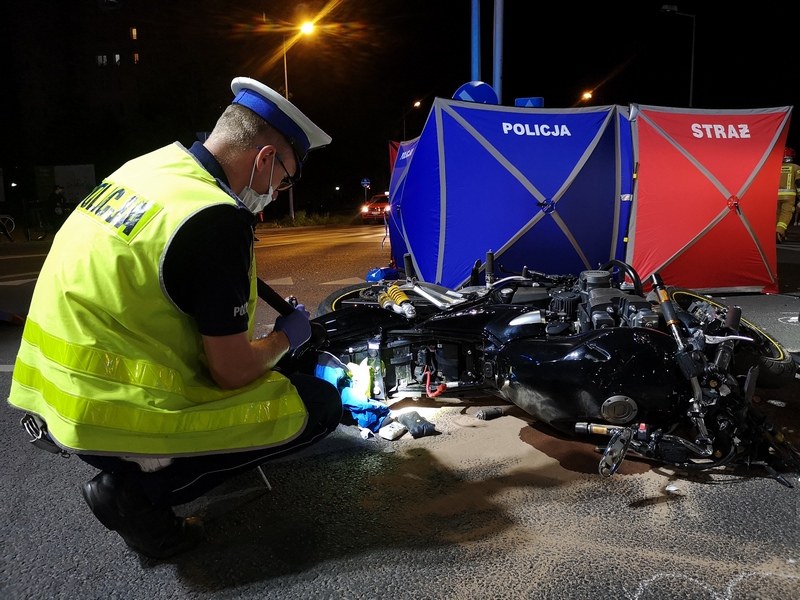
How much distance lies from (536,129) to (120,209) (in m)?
6.62

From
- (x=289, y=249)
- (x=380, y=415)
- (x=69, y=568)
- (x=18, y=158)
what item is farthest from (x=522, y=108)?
(x=18, y=158)

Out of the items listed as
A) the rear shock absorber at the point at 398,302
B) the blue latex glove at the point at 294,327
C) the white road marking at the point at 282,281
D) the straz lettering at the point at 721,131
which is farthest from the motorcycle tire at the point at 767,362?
the white road marking at the point at 282,281

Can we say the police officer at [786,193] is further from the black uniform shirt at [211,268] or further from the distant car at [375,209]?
the distant car at [375,209]

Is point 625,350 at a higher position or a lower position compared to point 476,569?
higher

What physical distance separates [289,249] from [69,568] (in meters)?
13.1

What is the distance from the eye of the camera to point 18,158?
31.5 m

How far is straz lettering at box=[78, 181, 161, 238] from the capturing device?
2060 mm

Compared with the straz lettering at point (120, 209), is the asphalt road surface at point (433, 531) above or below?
below

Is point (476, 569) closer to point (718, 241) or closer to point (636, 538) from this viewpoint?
point (636, 538)

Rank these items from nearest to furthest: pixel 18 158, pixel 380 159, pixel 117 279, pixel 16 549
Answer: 1. pixel 117 279
2. pixel 16 549
3. pixel 18 158
4. pixel 380 159

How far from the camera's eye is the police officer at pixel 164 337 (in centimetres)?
205

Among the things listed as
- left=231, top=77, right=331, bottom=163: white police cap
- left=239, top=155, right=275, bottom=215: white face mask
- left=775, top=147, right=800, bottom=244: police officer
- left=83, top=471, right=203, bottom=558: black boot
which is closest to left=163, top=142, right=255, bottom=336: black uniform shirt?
left=239, top=155, right=275, bottom=215: white face mask

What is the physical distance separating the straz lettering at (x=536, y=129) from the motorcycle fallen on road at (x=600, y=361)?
3963mm

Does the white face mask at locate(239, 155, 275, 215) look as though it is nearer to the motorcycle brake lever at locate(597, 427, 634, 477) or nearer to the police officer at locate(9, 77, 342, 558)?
the police officer at locate(9, 77, 342, 558)
